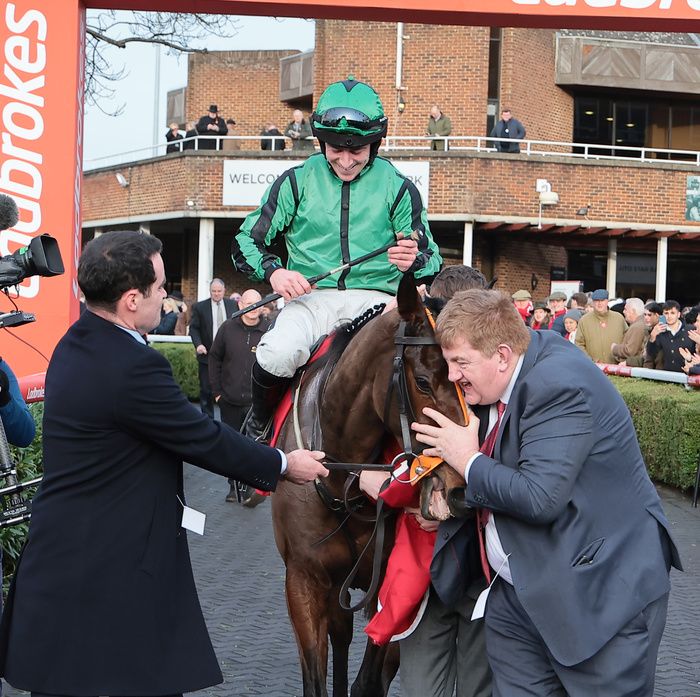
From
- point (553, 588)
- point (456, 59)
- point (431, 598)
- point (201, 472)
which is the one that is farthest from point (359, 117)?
point (456, 59)

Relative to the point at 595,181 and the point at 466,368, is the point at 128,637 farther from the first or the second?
the point at 595,181

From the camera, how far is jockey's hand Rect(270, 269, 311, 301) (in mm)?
4758

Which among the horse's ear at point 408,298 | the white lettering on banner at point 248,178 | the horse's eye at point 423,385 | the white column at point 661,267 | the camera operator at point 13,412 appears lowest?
the camera operator at point 13,412

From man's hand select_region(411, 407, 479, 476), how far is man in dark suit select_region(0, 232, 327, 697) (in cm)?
73

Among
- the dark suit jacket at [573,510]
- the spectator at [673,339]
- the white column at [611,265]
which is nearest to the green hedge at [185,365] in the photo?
the spectator at [673,339]

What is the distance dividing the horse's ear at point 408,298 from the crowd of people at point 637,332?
8.34 metres

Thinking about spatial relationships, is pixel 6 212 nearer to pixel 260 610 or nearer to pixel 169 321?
pixel 260 610

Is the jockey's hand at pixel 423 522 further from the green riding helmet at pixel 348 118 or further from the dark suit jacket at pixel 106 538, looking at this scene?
the green riding helmet at pixel 348 118

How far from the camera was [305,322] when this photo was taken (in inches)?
195

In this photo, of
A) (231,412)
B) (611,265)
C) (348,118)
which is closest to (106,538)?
(348,118)

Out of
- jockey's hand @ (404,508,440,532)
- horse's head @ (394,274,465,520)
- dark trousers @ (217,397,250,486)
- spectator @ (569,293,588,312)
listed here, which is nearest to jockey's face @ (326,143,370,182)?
horse's head @ (394,274,465,520)

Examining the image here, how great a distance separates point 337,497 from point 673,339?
9.26 meters

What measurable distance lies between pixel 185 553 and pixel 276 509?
4.31 feet

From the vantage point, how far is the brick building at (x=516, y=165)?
90.9 ft
